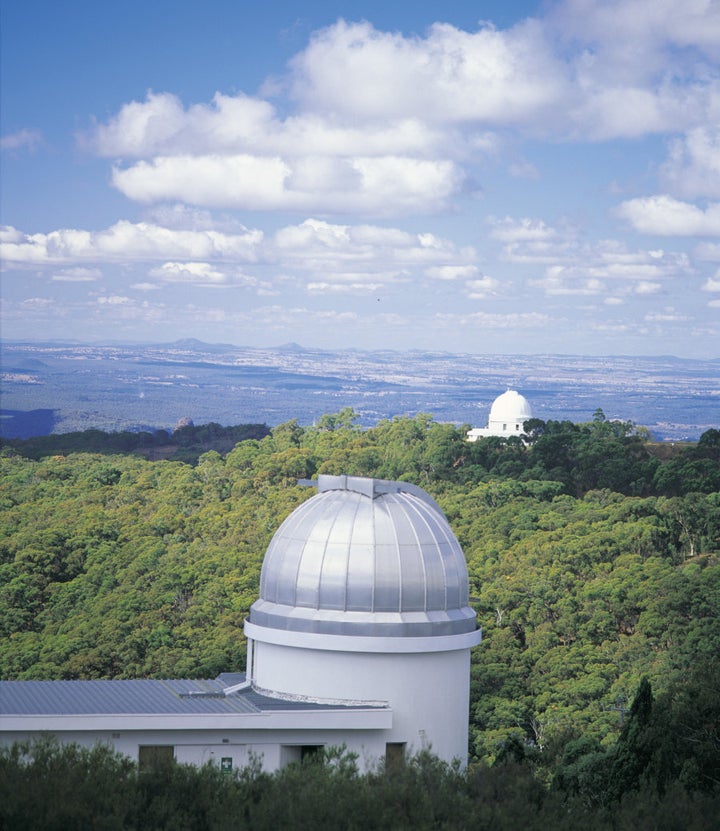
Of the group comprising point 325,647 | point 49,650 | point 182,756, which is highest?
point 325,647

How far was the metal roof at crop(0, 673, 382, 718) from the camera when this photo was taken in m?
18.5

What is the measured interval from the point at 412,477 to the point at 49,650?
17.5 metres

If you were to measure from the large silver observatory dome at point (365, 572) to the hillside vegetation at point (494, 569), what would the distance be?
2.49m

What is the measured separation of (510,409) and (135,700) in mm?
52244

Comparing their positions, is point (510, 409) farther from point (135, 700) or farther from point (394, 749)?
point (135, 700)

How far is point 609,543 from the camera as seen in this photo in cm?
3984

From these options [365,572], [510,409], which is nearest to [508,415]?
[510,409]

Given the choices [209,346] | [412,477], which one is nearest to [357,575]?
[412,477]

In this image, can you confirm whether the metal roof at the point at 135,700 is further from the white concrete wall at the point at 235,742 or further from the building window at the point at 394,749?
the building window at the point at 394,749

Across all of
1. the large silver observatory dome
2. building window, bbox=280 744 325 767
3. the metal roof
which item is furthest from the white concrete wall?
the large silver observatory dome

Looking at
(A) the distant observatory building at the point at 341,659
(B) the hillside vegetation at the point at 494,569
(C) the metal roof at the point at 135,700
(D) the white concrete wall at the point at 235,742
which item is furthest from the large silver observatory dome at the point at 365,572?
(B) the hillside vegetation at the point at 494,569

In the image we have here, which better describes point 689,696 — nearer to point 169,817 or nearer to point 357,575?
point 357,575

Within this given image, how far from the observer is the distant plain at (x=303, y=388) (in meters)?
97.5

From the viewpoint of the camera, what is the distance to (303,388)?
125 meters
